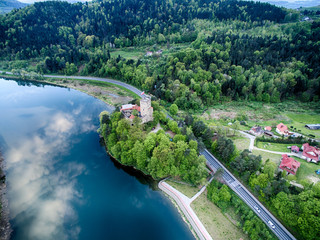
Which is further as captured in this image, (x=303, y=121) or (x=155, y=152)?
(x=303, y=121)

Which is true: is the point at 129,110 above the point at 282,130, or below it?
above

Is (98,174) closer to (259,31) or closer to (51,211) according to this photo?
(51,211)

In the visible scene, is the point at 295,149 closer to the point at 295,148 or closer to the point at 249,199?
the point at 295,148

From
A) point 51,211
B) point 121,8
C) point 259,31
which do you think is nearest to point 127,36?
point 121,8

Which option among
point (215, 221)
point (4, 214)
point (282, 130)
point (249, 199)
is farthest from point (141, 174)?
point (282, 130)

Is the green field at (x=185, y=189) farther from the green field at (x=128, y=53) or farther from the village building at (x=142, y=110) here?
the green field at (x=128, y=53)

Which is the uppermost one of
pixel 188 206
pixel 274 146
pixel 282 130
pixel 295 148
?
pixel 295 148

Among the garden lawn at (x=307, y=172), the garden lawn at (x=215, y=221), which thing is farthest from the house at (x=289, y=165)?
the garden lawn at (x=215, y=221)
